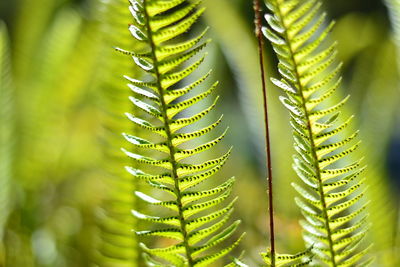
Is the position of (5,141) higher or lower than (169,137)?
lower

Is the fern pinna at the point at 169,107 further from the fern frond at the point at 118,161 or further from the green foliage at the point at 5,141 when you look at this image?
the green foliage at the point at 5,141

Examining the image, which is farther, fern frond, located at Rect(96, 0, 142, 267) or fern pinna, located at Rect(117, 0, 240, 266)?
fern frond, located at Rect(96, 0, 142, 267)

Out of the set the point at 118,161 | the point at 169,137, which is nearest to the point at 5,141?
the point at 118,161

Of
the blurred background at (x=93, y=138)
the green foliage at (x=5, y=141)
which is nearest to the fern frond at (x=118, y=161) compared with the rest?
the blurred background at (x=93, y=138)

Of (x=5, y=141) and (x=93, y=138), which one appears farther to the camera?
(x=93, y=138)

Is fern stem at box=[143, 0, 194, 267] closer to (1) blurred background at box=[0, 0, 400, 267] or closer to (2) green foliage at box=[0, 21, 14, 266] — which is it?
(1) blurred background at box=[0, 0, 400, 267]

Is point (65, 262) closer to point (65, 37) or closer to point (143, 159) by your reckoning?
point (65, 37)

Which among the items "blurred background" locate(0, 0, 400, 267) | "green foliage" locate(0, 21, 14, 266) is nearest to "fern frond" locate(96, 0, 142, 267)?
"blurred background" locate(0, 0, 400, 267)

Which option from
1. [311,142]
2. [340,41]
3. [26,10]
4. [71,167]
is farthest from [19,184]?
[340,41]

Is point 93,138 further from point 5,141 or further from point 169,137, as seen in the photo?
point 169,137
